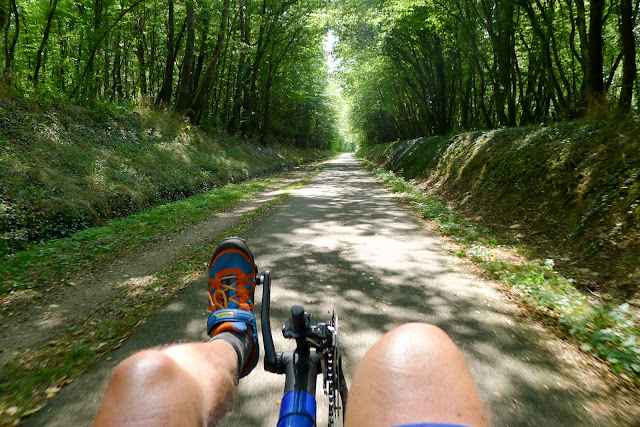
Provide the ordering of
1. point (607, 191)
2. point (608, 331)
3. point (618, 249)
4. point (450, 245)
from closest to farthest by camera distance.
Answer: point (608, 331) < point (618, 249) < point (607, 191) < point (450, 245)

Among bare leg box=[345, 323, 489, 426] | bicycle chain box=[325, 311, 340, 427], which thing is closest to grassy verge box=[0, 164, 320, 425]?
bicycle chain box=[325, 311, 340, 427]

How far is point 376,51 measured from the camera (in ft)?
60.2

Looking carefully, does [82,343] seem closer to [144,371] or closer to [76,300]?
[76,300]

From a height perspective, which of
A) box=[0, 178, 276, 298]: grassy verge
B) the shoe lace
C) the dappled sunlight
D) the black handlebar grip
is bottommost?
the dappled sunlight

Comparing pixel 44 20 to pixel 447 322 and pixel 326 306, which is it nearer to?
pixel 326 306

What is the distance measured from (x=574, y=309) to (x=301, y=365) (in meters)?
2.65

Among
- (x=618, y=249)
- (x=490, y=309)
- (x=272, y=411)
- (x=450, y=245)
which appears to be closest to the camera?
→ (x=272, y=411)

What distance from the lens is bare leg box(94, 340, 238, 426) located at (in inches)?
36.8

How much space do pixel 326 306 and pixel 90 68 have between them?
47.7 feet

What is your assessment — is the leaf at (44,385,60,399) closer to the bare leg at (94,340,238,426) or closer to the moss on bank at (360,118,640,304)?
the bare leg at (94,340,238,426)

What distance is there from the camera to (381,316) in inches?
115

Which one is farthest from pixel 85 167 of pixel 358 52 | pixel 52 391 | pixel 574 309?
pixel 358 52

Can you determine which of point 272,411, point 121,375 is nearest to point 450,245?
point 272,411

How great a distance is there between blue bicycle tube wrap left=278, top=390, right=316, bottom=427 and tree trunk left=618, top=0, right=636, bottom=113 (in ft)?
23.5
